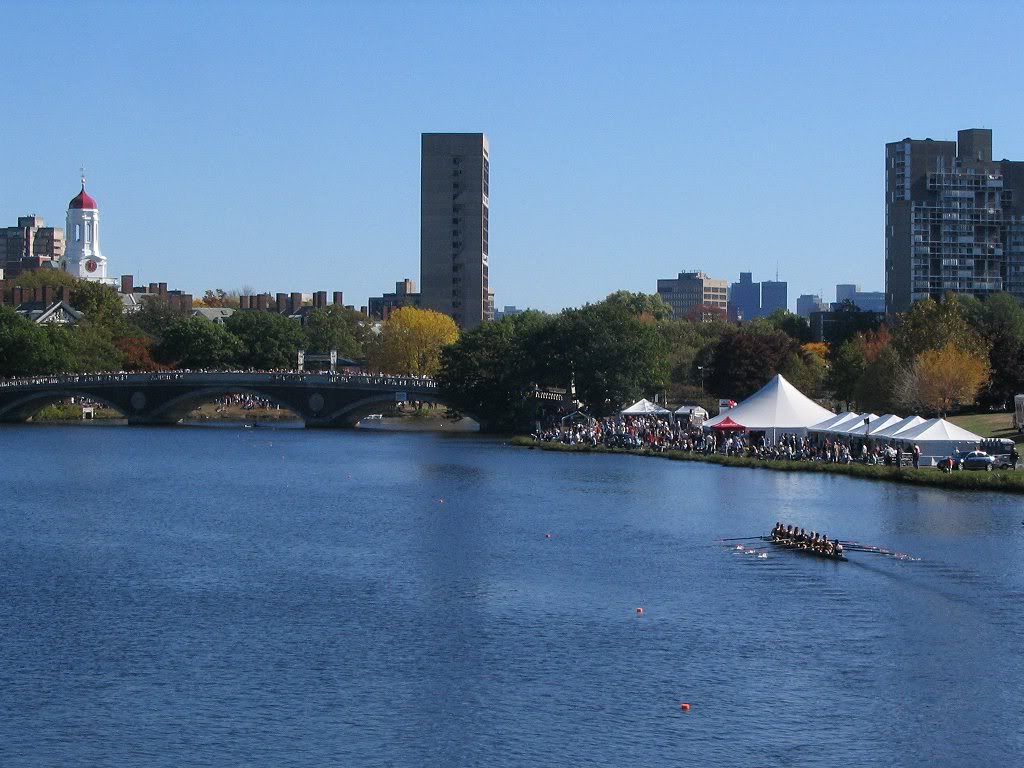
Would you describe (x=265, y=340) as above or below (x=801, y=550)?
above

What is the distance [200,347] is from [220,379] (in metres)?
33.7

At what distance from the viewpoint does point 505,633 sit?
3731 centimetres

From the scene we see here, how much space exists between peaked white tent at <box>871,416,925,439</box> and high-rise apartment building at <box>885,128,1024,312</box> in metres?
113

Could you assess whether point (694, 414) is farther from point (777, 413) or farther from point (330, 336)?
point (330, 336)

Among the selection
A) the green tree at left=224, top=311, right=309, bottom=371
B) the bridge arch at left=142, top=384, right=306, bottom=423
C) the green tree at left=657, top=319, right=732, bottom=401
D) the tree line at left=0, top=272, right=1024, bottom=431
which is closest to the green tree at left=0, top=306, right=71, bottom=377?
the tree line at left=0, top=272, right=1024, bottom=431

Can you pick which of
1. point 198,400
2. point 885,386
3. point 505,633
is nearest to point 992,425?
point 885,386

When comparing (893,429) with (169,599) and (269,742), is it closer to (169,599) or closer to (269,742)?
(169,599)

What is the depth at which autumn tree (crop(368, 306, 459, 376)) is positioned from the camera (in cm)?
16775

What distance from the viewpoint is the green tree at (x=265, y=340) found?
16750 centimetres

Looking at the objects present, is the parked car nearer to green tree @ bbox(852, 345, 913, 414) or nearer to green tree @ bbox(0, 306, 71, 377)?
green tree @ bbox(852, 345, 913, 414)

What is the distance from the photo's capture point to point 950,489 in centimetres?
6750

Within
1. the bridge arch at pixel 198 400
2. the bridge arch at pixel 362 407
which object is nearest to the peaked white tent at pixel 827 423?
the bridge arch at pixel 362 407

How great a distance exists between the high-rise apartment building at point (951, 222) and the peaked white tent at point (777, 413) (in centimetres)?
10218

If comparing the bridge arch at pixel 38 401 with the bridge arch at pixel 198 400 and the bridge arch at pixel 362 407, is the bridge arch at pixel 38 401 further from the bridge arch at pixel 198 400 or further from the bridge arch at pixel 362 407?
the bridge arch at pixel 362 407
